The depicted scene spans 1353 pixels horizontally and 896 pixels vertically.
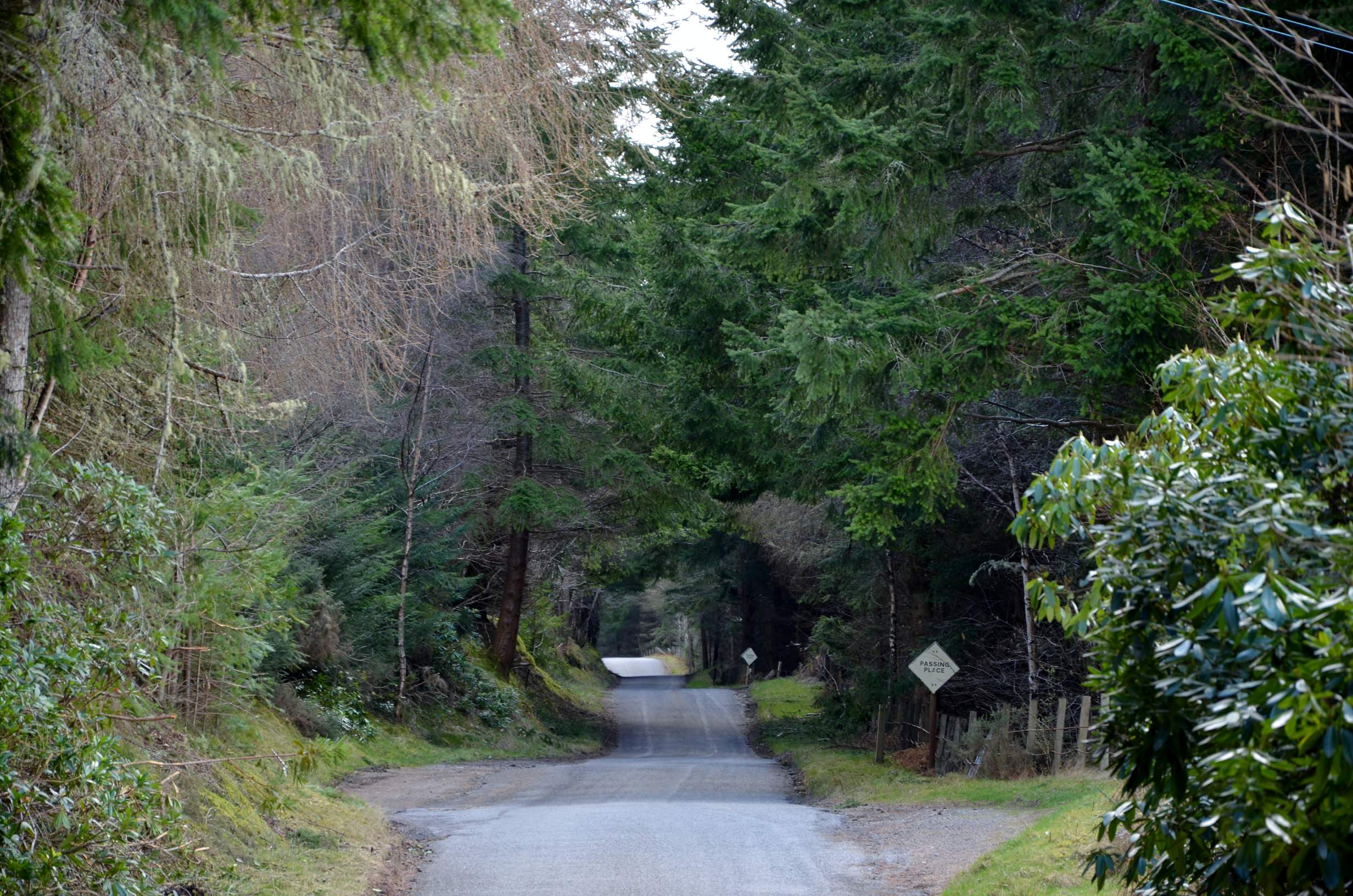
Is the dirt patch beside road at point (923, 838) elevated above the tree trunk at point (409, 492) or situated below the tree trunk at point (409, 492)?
below

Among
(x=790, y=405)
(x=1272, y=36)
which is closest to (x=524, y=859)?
(x=790, y=405)

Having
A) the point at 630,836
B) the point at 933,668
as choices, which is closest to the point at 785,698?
the point at 933,668

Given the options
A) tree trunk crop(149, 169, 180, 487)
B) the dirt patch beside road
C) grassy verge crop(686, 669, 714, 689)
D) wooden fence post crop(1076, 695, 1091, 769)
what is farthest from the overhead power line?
grassy verge crop(686, 669, 714, 689)

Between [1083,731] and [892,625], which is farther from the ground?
[892,625]

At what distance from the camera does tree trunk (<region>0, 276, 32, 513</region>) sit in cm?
597

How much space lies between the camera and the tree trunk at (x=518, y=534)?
26.4 m

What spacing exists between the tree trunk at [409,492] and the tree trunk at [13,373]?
16.7m

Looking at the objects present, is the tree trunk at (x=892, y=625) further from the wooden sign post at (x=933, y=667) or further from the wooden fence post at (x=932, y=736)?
the wooden sign post at (x=933, y=667)

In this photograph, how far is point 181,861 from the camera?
6.62 meters

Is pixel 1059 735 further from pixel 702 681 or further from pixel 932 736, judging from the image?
pixel 702 681

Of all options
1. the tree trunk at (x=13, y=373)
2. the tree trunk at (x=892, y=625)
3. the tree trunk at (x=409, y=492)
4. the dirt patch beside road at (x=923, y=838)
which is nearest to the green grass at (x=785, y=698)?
the tree trunk at (x=892, y=625)

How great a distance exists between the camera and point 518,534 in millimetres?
28844

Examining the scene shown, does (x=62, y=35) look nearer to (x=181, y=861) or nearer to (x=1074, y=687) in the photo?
(x=181, y=861)

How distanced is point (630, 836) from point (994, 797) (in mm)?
5588
